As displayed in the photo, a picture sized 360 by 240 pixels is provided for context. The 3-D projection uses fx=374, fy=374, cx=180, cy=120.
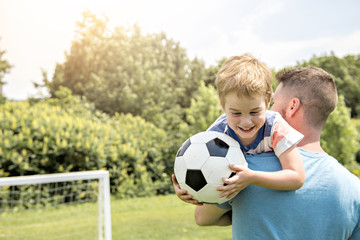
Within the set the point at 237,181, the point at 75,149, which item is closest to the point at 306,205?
the point at 237,181

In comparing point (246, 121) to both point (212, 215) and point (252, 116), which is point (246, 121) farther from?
point (212, 215)

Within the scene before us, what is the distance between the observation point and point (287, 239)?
1.71m

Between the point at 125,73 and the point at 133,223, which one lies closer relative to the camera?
the point at 133,223

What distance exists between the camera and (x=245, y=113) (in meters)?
1.98

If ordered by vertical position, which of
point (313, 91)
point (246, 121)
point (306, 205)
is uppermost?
point (313, 91)

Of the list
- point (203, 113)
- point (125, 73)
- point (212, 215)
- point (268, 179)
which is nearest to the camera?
point (268, 179)

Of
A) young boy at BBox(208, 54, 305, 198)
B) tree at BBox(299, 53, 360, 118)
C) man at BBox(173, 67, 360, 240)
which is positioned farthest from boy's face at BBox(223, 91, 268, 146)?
tree at BBox(299, 53, 360, 118)

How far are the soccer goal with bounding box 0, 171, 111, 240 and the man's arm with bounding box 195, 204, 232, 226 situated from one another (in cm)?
496

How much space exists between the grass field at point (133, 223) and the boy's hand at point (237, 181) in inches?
216

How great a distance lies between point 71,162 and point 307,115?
849 cm

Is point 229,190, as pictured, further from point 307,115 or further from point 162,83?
point 162,83

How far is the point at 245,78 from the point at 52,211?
7.88 metres

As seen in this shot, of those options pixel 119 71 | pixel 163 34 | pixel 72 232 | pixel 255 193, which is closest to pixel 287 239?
pixel 255 193

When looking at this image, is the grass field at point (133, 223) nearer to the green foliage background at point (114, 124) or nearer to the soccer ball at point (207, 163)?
the green foliage background at point (114, 124)
